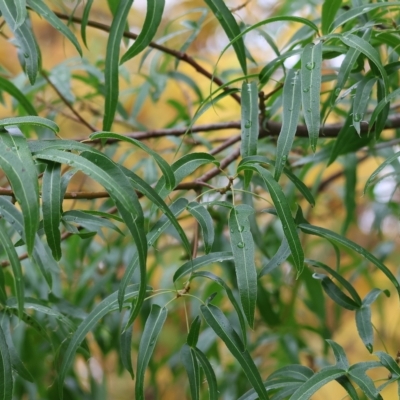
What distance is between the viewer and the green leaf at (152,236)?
1.57ft

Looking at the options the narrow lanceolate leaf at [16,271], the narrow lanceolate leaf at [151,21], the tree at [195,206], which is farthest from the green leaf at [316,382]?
the narrow lanceolate leaf at [151,21]

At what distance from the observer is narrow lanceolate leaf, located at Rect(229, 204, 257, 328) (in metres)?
0.47

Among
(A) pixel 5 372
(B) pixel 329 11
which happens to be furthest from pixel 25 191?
(B) pixel 329 11

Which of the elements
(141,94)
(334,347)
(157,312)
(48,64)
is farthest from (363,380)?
(48,64)

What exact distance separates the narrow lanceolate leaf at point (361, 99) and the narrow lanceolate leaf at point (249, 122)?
0.09 m

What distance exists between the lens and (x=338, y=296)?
0.60m

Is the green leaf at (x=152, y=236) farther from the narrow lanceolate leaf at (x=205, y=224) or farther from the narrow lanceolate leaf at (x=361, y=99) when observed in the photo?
the narrow lanceolate leaf at (x=361, y=99)

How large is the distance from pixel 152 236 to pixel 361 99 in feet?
0.71

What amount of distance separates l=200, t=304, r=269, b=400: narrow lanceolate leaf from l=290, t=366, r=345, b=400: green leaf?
28mm

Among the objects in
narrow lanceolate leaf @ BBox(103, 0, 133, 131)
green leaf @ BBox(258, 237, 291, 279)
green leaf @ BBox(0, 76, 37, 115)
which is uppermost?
green leaf @ BBox(0, 76, 37, 115)

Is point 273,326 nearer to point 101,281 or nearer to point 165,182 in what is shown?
point 101,281

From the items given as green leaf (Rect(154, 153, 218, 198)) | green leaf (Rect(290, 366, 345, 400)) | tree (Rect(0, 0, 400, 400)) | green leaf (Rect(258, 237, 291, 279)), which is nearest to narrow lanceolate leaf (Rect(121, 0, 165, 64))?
tree (Rect(0, 0, 400, 400))

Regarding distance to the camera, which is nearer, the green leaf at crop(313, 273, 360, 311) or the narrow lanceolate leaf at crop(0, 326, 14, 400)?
the narrow lanceolate leaf at crop(0, 326, 14, 400)

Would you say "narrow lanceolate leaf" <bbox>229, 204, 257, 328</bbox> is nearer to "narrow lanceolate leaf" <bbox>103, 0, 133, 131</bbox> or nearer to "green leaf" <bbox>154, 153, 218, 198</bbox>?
"green leaf" <bbox>154, 153, 218, 198</bbox>
